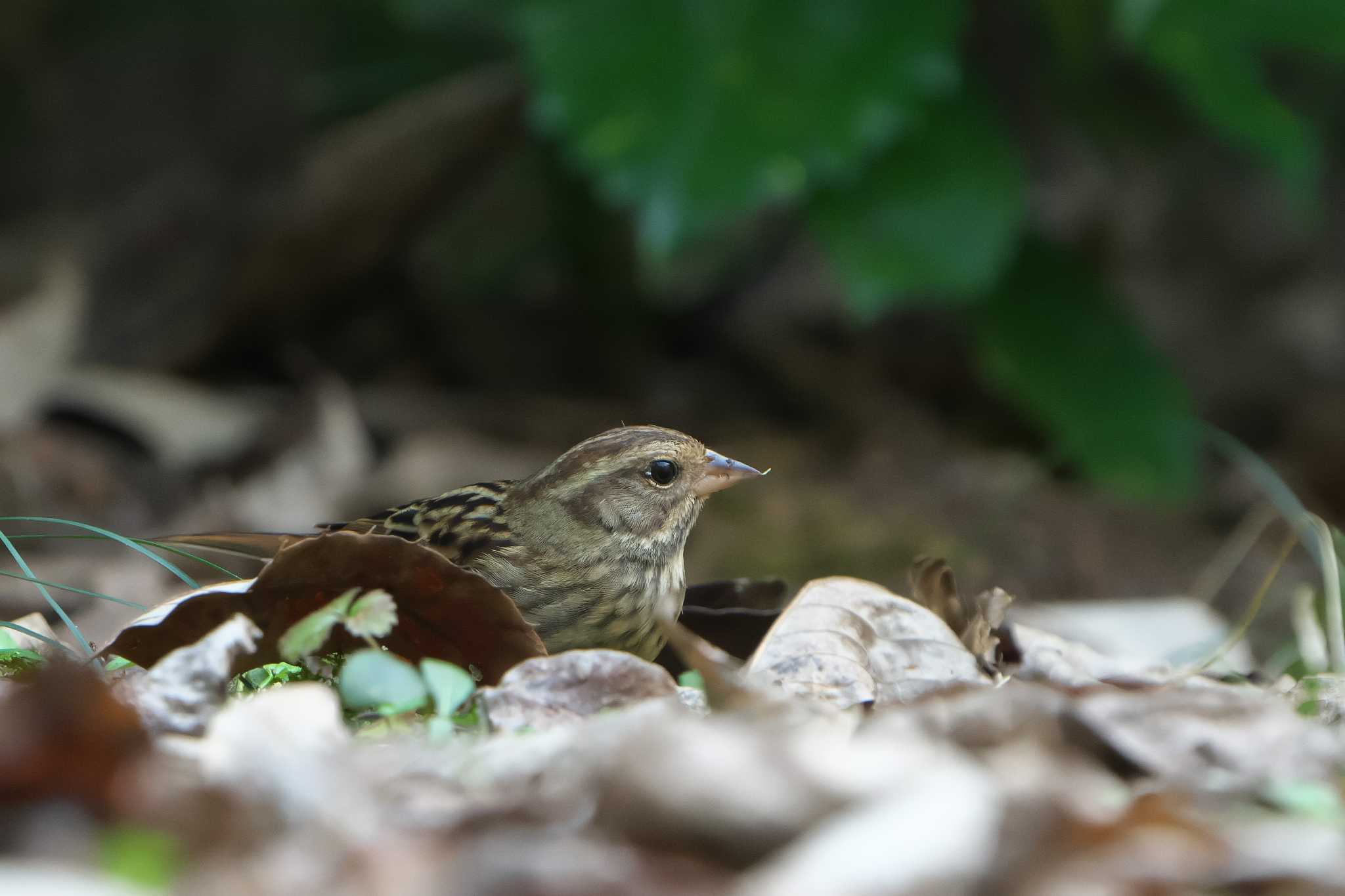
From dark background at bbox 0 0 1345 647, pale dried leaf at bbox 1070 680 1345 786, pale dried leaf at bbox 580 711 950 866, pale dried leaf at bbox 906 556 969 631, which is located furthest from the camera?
dark background at bbox 0 0 1345 647

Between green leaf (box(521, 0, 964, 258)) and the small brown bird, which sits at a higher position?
green leaf (box(521, 0, 964, 258))

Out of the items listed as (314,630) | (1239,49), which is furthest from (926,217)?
(314,630)

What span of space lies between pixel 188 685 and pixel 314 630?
0.22 meters

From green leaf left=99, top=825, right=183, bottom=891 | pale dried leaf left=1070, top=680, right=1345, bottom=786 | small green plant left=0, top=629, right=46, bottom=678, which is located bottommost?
green leaf left=99, top=825, right=183, bottom=891

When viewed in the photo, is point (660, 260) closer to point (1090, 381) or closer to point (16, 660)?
point (1090, 381)

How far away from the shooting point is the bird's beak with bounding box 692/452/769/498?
13.9ft

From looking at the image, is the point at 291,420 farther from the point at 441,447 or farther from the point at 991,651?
the point at 991,651

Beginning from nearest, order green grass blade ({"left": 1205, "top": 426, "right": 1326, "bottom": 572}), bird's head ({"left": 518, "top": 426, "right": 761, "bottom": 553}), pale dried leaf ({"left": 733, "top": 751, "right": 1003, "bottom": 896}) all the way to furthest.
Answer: pale dried leaf ({"left": 733, "top": 751, "right": 1003, "bottom": 896}) → green grass blade ({"left": 1205, "top": 426, "right": 1326, "bottom": 572}) → bird's head ({"left": 518, "top": 426, "right": 761, "bottom": 553})

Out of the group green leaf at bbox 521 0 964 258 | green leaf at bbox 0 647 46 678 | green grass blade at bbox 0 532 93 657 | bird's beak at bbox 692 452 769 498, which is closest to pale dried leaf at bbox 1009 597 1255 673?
bird's beak at bbox 692 452 769 498

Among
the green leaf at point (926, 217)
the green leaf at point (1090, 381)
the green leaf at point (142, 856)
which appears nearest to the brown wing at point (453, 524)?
the green leaf at point (142, 856)

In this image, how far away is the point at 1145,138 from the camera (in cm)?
794

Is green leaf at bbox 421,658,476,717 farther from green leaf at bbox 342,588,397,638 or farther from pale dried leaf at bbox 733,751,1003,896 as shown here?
pale dried leaf at bbox 733,751,1003,896

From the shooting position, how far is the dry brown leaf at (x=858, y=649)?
283cm

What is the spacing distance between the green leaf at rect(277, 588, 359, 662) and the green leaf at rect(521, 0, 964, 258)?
3843 mm
